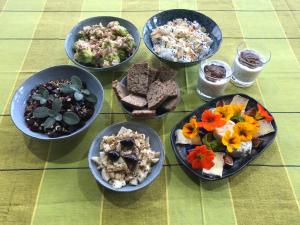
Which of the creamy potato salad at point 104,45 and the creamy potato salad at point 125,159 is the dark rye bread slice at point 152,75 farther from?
the creamy potato salad at point 125,159

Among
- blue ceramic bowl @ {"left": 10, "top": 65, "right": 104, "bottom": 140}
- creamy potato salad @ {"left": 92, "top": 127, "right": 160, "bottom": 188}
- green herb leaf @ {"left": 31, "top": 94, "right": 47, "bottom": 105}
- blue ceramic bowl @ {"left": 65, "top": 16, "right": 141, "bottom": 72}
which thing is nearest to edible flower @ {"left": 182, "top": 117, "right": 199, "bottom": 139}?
creamy potato salad @ {"left": 92, "top": 127, "right": 160, "bottom": 188}

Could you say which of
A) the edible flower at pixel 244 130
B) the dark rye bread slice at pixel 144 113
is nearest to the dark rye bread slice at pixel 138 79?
the dark rye bread slice at pixel 144 113

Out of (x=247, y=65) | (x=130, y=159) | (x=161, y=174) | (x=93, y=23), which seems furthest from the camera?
(x=93, y=23)

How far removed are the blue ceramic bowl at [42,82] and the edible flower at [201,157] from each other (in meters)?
0.44

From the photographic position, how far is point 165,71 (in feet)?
4.46

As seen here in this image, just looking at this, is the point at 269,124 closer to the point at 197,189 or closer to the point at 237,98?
the point at 237,98

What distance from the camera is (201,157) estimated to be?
1.10 meters

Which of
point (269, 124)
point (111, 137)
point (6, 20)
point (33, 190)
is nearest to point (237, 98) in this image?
point (269, 124)

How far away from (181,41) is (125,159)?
742 mm

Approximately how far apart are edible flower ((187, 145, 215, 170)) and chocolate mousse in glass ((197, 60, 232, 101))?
0.38 meters

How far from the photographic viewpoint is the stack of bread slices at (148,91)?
125 cm

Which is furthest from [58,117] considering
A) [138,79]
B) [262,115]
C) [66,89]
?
[262,115]

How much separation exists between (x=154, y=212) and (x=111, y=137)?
1.12 ft

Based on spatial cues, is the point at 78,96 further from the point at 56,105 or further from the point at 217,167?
the point at 217,167
